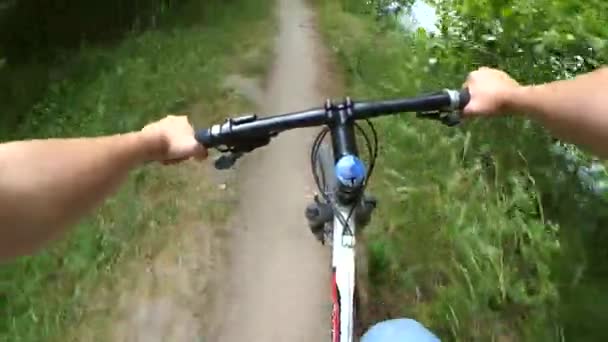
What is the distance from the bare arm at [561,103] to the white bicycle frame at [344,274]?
50 centimetres

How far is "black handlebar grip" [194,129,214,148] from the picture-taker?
6.84 feet

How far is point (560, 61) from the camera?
340cm

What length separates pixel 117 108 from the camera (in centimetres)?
652

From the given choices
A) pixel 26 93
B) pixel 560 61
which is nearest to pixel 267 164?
pixel 560 61

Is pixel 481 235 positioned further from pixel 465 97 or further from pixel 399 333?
pixel 465 97

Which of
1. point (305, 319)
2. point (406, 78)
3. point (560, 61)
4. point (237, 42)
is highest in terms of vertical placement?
point (237, 42)

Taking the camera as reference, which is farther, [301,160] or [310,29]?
[310,29]

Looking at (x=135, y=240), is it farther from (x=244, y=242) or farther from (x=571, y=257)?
(x=571, y=257)

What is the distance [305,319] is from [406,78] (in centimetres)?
227

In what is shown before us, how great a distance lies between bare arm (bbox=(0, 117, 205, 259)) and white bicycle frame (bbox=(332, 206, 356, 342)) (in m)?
0.66

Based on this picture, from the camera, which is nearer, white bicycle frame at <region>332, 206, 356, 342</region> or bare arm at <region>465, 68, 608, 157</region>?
bare arm at <region>465, 68, 608, 157</region>

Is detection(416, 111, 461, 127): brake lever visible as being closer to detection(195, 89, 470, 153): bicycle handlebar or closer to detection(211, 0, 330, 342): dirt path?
detection(195, 89, 470, 153): bicycle handlebar

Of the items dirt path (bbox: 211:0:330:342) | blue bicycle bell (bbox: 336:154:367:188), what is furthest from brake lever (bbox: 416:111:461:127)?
dirt path (bbox: 211:0:330:342)

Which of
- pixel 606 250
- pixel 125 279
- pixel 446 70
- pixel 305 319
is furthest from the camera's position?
pixel 446 70
